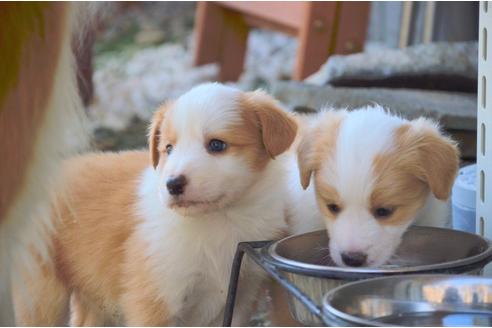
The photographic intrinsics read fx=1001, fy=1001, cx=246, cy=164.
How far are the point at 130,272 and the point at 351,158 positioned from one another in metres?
0.71

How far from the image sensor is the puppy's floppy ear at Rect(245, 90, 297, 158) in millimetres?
2723

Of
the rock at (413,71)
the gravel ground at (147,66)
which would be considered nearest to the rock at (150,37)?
the gravel ground at (147,66)

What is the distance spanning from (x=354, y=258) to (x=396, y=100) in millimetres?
1591

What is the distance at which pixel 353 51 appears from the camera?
17.2 ft

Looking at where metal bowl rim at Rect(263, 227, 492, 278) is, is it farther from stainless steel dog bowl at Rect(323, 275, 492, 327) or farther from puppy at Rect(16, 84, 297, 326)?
puppy at Rect(16, 84, 297, 326)

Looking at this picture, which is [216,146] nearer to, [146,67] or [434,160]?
[434,160]

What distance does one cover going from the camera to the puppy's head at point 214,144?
2586 mm

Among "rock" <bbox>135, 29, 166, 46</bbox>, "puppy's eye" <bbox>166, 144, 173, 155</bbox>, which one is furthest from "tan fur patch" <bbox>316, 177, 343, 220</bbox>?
"rock" <bbox>135, 29, 166, 46</bbox>

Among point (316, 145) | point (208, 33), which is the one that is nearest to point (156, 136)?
point (316, 145)

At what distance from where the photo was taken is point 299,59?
525 centimetres

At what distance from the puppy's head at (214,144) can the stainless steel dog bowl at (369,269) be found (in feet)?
0.77

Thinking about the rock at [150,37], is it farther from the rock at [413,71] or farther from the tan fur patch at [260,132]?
the tan fur patch at [260,132]

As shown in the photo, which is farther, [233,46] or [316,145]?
[233,46]

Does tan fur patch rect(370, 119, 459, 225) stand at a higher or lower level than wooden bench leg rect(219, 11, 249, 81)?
lower
